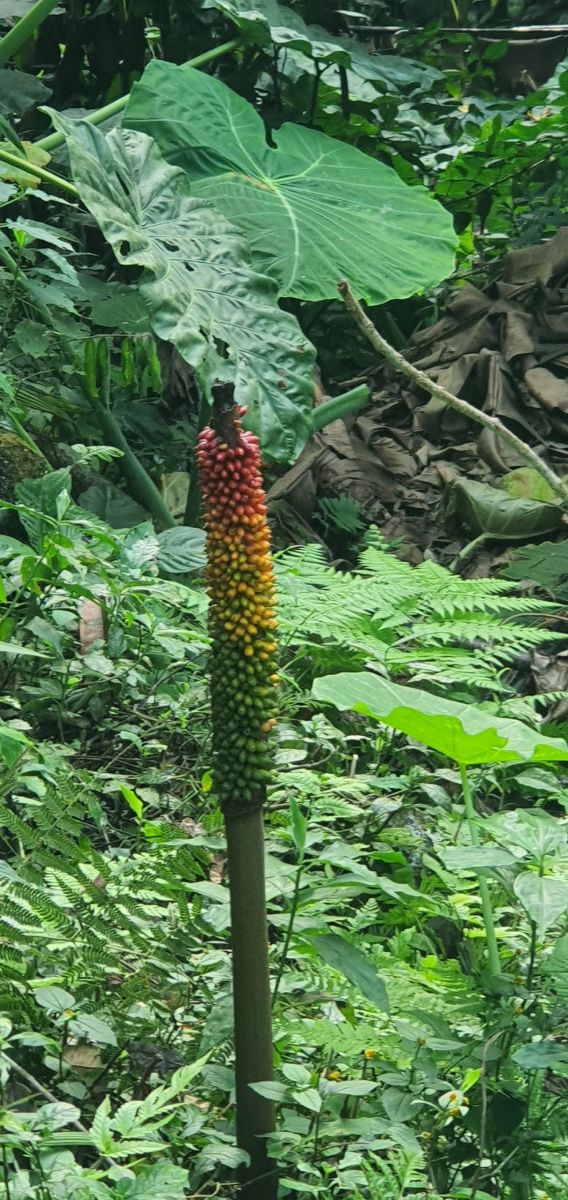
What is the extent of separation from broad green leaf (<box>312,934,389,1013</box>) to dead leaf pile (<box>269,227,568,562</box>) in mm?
2516

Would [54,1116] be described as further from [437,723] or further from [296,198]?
[296,198]

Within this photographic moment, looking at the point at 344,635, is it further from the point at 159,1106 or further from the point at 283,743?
the point at 159,1106

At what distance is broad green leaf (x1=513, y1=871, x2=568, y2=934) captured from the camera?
1145mm

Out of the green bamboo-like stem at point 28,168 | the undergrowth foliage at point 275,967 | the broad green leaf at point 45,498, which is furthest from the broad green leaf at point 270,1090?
the green bamboo-like stem at point 28,168

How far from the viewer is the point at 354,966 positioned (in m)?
1.15

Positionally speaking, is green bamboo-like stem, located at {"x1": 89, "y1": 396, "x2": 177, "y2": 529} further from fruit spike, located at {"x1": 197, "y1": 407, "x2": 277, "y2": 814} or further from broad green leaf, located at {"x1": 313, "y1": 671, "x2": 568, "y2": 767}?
fruit spike, located at {"x1": 197, "y1": 407, "x2": 277, "y2": 814}

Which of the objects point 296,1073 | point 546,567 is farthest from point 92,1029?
point 546,567

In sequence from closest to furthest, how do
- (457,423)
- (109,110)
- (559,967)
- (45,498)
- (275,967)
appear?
(559,967) < (275,967) < (45,498) < (109,110) < (457,423)

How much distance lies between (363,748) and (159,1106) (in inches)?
46.6

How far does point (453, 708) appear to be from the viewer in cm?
135

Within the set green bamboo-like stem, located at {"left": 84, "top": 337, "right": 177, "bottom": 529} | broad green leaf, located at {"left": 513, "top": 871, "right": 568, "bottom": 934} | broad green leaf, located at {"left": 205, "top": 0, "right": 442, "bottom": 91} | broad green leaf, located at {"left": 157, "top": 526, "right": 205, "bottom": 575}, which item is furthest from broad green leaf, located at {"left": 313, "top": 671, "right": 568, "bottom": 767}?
broad green leaf, located at {"left": 205, "top": 0, "right": 442, "bottom": 91}

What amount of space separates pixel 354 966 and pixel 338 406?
2963 millimetres

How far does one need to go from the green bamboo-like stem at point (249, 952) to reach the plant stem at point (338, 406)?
Result: 2.92 meters

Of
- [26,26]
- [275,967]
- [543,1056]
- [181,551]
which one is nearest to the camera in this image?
[543,1056]
